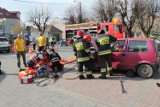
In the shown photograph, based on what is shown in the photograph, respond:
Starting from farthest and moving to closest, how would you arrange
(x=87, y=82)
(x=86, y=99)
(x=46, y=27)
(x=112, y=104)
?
(x=46, y=27)
(x=87, y=82)
(x=86, y=99)
(x=112, y=104)

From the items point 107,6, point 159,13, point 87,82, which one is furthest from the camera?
point 107,6

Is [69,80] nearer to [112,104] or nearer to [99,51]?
[99,51]

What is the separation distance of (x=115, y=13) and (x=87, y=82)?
30.5 m

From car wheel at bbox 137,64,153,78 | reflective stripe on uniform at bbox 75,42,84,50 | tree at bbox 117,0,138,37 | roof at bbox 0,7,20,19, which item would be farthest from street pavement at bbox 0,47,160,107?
roof at bbox 0,7,20,19

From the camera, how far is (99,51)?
30.3 feet

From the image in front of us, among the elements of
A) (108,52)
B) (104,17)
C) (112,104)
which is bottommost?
(112,104)

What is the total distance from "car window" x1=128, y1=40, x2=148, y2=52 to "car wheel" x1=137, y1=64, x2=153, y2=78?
0.60 meters

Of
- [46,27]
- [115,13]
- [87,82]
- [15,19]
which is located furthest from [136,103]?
[15,19]

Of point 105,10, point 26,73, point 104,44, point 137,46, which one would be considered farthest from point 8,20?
point 137,46

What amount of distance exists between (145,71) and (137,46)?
98cm

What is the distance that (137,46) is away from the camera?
30.7 ft

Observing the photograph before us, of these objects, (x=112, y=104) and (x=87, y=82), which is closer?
(x=112, y=104)

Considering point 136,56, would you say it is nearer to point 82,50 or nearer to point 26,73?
point 82,50

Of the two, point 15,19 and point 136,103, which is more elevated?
point 15,19
